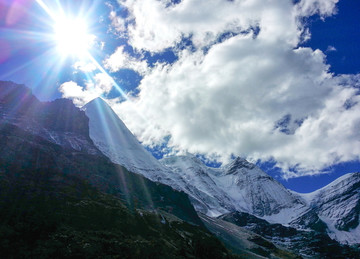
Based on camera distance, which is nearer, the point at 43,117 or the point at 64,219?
the point at 64,219

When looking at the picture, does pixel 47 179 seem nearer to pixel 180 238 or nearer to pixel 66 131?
pixel 180 238

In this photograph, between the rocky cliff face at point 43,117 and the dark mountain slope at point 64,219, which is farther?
the rocky cliff face at point 43,117

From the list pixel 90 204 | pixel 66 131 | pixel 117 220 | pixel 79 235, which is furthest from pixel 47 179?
pixel 66 131

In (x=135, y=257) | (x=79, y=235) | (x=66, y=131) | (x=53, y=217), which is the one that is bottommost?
(x=135, y=257)

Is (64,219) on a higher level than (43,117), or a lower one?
lower

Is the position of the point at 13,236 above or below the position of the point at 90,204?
below

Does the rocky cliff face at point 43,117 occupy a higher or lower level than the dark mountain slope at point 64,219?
higher

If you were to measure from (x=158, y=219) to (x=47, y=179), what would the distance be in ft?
102

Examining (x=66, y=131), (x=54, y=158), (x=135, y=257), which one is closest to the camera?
(x=135, y=257)

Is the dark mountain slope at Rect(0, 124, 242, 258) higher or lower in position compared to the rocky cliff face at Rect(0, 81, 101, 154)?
lower

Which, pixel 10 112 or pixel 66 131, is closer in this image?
pixel 10 112

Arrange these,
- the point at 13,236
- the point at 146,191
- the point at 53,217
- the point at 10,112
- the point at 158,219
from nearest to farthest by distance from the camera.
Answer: the point at 13,236
the point at 53,217
the point at 158,219
the point at 146,191
the point at 10,112

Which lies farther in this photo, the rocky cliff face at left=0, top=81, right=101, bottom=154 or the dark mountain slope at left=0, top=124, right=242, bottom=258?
the rocky cliff face at left=0, top=81, right=101, bottom=154

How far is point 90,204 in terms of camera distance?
241 feet
